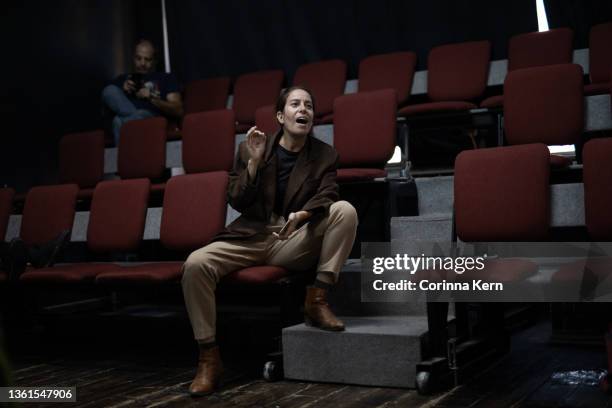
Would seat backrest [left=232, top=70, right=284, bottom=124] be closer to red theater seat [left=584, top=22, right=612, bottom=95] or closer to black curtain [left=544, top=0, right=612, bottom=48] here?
black curtain [left=544, top=0, right=612, bottom=48]

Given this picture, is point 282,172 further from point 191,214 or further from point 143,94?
point 143,94

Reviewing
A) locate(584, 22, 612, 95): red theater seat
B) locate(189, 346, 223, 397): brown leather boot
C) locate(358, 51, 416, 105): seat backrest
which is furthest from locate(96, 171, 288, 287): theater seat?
locate(584, 22, 612, 95): red theater seat

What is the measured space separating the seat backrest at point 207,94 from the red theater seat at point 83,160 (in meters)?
0.80

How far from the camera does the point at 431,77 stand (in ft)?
11.5

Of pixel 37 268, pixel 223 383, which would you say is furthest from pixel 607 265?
pixel 37 268

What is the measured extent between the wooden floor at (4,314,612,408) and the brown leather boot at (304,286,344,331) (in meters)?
0.16

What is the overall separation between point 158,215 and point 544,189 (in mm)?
1539

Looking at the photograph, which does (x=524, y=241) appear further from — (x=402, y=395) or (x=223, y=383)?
(x=223, y=383)

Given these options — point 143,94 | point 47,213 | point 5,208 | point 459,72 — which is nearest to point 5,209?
point 5,208

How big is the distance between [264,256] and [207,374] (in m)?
0.41

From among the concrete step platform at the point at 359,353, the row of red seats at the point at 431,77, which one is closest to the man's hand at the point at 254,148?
the concrete step platform at the point at 359,353

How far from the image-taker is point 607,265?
160cm

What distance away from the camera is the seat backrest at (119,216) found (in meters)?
2.57
